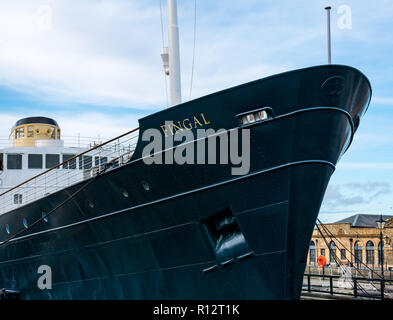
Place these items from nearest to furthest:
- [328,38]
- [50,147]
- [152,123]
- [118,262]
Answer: [328,38]
[152,123]
[118,262]
[50,147]

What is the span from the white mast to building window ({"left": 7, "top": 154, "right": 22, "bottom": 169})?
292 inches

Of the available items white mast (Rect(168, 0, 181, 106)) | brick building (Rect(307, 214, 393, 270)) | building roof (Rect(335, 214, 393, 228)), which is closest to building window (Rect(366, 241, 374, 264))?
brick building (Rect(307, 214, 393, 270))

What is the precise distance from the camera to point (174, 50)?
37.6ft

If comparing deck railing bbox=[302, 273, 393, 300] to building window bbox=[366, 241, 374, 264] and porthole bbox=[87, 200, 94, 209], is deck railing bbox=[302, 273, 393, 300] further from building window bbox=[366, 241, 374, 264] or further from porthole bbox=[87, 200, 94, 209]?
building window bbox=[366, 241, 374, 264]

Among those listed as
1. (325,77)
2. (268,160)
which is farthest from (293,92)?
(268,160)

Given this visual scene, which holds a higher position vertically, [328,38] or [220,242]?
[328,38]

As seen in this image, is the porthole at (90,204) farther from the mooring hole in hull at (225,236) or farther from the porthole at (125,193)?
the mooring hole in hull at (225,236)

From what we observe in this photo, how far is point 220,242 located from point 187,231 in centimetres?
68

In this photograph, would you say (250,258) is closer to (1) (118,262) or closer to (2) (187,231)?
(2) (187,231)

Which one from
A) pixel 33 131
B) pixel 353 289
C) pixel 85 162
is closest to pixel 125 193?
pixel 85 162

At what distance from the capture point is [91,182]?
34.6 ft

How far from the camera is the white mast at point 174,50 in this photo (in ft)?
37.2

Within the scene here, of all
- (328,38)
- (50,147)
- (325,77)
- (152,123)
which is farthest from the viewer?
(50,147)

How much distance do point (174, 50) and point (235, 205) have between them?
14.7ft
